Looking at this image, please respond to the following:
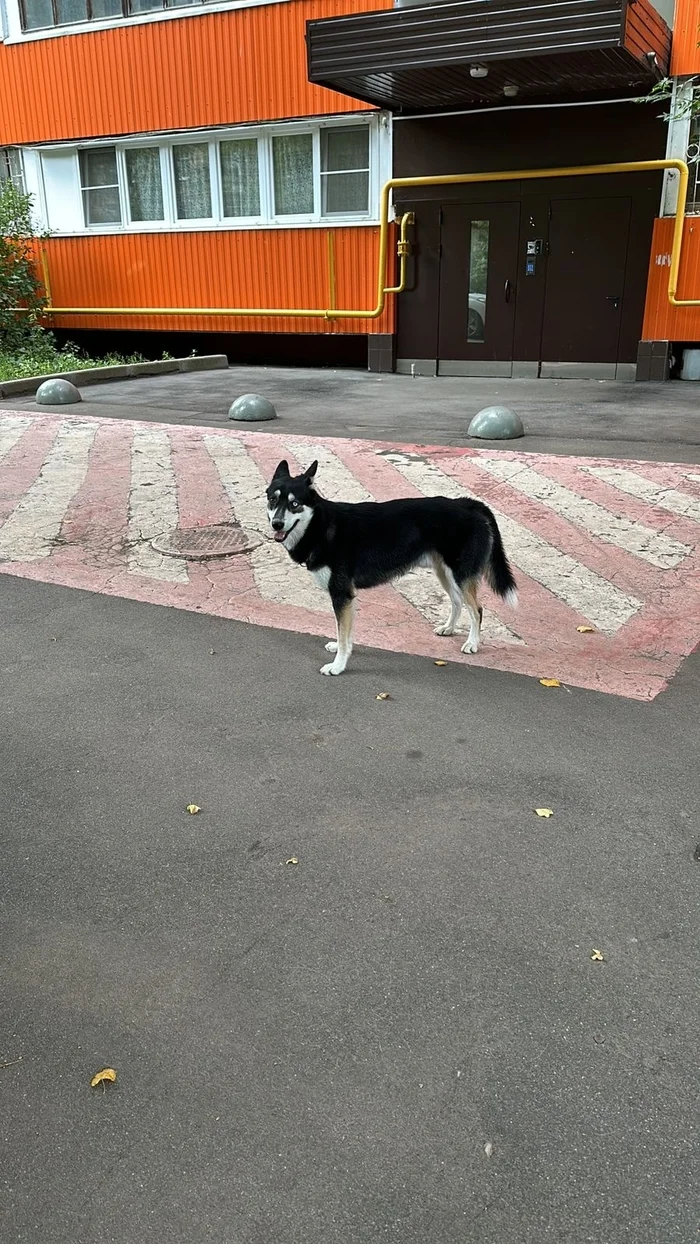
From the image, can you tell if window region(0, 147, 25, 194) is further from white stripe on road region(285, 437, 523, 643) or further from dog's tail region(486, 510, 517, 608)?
dog's tail region(486, 510, 517, 608)

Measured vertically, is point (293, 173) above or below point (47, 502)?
above

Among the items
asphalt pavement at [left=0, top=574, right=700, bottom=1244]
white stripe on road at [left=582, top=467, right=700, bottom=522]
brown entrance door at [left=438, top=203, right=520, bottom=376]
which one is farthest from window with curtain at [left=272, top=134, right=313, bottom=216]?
asphalt pavement at [left=0, top=574, right=700, bottom=1244]

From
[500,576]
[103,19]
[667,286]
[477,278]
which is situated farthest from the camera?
[103,19]

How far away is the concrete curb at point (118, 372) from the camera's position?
15898mm

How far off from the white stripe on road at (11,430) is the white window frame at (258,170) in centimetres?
738

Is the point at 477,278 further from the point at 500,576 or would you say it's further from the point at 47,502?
the point at 500,576

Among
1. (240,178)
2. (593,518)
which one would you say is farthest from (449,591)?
(240,178)

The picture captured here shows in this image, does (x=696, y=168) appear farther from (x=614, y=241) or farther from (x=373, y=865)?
(x=373, y=865)

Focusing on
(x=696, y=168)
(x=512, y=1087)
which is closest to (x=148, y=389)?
(x=696, y=168)

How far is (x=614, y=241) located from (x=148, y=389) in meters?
8.35

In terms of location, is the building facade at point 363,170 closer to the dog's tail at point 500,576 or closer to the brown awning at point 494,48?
the brown awning at point 494,48

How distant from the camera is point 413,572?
22.6 ft

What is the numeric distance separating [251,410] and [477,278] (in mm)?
6323

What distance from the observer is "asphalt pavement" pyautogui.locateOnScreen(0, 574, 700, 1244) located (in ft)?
7.23
